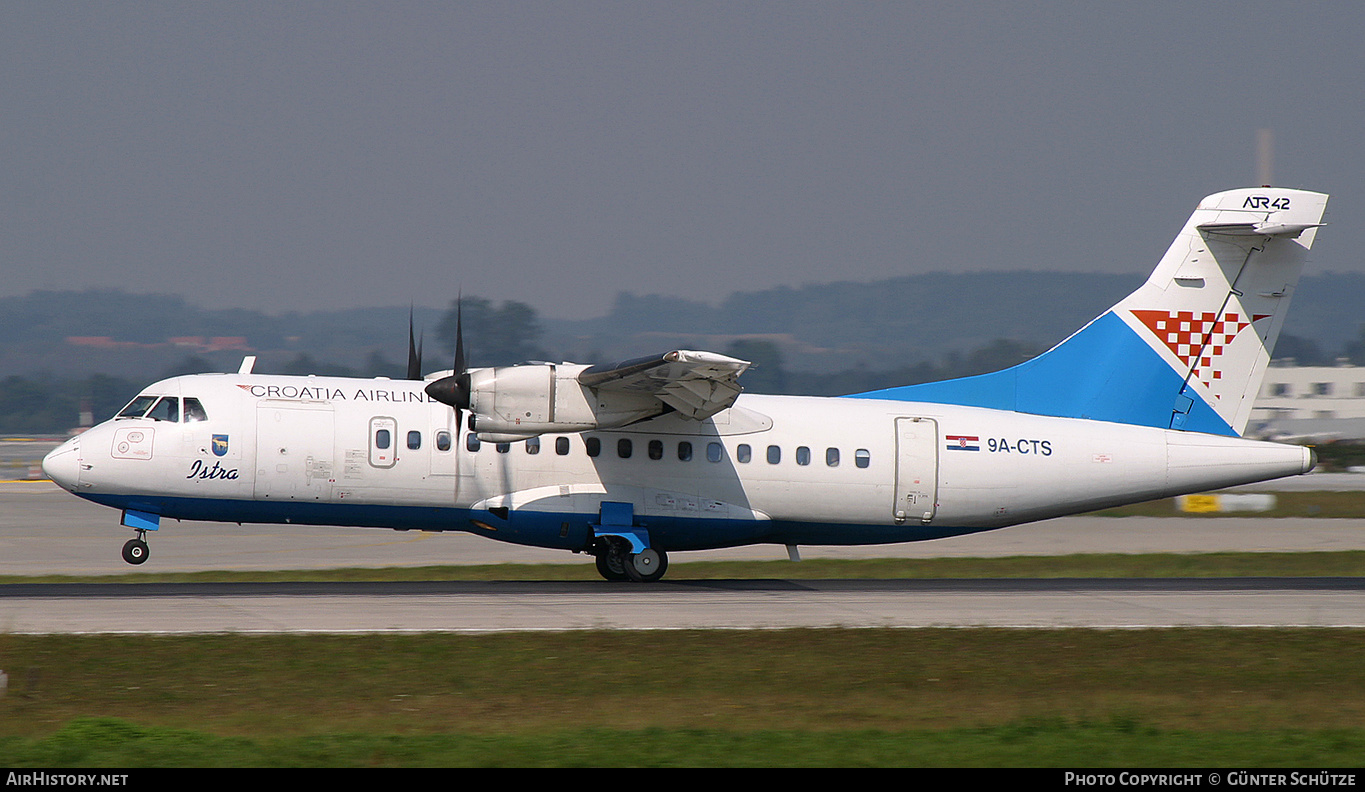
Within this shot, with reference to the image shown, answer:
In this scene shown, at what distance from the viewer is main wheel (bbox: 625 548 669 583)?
19.7 metres

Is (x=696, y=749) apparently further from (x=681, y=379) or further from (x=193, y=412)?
(x=193, y=412)

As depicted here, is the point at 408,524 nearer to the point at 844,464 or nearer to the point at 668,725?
the point at 844,464

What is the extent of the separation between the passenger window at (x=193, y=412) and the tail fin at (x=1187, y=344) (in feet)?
35.0

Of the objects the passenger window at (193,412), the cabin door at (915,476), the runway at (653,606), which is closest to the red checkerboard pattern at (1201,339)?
the runway at (653,606)

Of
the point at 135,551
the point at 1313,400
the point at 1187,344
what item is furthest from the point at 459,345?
the point at 1313,400

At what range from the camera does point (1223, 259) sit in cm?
2094

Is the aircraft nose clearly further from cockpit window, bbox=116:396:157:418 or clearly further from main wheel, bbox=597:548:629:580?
main wheel, bbox=597:548:629:580

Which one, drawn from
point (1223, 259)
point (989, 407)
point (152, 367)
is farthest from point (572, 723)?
point (152, 367)

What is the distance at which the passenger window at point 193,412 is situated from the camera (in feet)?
62.0

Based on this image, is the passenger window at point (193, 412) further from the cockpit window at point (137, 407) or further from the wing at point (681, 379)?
the wing at point (681, 379)

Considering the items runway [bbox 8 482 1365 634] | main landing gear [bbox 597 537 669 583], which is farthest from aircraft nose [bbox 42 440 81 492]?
main landing gear [bbox 597 537 669 583]

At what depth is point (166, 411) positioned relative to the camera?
62.5ft

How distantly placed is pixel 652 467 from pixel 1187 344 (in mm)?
9420
